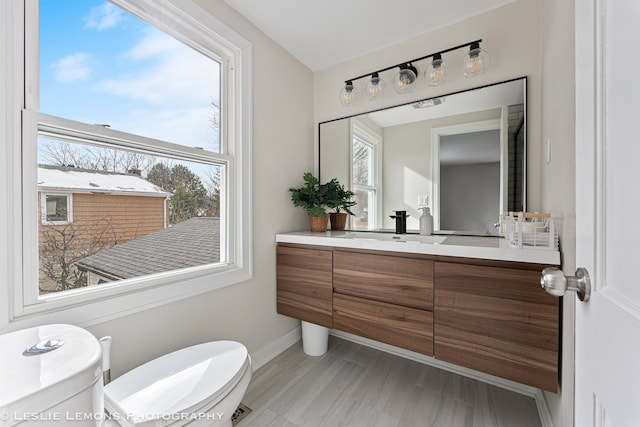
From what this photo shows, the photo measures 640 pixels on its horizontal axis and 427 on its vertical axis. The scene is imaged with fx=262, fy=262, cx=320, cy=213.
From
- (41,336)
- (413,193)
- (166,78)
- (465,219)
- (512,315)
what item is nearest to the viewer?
(41,336)

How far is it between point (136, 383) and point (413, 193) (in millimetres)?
1864

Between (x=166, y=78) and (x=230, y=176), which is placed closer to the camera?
(x=166, y=78)

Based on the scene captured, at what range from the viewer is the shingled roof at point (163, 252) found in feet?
4.03

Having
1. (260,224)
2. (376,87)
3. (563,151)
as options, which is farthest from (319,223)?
(563,151)

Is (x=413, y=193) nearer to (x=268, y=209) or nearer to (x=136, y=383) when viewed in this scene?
(x=268, y=209)

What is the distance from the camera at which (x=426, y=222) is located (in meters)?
1.85

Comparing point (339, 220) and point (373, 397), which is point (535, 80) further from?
point (373, 397)

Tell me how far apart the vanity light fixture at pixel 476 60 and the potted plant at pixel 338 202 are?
1.13 metres

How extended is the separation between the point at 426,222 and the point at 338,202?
0.66m

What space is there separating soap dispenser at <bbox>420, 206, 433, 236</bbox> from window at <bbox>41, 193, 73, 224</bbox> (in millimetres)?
1935

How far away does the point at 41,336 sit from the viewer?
2.55ft
